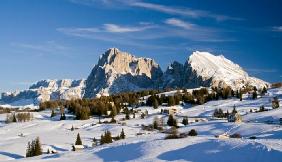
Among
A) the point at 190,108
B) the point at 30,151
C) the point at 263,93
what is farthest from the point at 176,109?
the point at 30,151

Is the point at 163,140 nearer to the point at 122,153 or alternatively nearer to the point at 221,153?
the point at 122,153

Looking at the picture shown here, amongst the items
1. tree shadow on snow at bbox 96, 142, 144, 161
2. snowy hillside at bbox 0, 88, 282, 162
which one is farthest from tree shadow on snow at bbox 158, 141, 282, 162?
tree shadow on snow at bbox 96, 142, 144, 161

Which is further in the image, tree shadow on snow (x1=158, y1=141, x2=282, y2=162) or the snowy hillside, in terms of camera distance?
the snowy hillside

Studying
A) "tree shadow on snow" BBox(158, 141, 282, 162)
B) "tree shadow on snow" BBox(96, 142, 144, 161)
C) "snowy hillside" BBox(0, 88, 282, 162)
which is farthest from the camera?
"tree shadow on snow" BBox(96, 142, 144, 161)

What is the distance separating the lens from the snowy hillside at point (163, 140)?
42.5 meters

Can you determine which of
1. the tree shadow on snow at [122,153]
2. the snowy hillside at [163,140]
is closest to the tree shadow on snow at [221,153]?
the snowy hillside at [163,140]

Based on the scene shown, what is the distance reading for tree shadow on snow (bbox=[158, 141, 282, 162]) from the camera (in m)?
39.1

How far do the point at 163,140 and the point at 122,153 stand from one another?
17.3 feet

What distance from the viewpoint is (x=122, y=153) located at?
49219 mm

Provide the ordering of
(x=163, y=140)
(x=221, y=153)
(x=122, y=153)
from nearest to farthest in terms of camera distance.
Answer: (x=221, y=153) < (x=122, y=153) < (x=163, y=140)

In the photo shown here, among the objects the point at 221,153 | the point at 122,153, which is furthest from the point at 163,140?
the point at 221,153

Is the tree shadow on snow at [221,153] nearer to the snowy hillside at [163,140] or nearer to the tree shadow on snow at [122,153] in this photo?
the snowy hillside at [163,140]

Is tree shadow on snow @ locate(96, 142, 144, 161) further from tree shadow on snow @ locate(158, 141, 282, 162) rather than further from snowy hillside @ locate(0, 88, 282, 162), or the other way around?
tree shadow on snow @ locate(158, 141, 282, 162)

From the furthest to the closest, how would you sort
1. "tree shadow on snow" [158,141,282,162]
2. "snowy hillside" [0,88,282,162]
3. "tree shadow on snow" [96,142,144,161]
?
"tree shadow on snow" [96,142,144,161]
"snowy hillside" [0,88,282,162]
"tree shadow on snow" [158,141,282,162]
